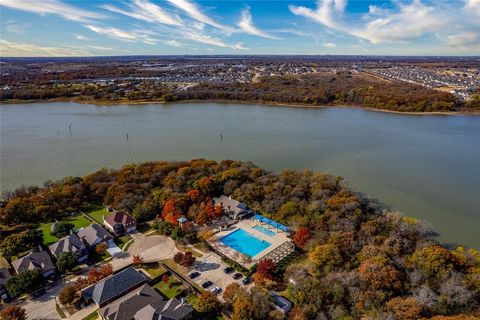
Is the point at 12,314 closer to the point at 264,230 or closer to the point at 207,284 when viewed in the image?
the point at 207,284

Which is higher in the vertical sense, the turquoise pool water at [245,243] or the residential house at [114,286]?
the residential house at [114,286]

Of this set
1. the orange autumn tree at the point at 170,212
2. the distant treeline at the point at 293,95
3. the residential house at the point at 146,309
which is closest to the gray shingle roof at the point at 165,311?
the residential house at the point at 146,309

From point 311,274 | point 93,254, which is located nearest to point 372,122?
point 311,274

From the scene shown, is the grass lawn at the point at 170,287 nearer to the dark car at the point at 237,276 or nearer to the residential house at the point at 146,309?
the residential house at the point at 146,309

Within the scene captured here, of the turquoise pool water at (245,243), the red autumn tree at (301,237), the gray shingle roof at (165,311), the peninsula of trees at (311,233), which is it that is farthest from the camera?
the turquoise pool water at (245,243)

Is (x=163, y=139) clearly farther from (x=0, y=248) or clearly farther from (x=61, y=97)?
(x=61, y=97)

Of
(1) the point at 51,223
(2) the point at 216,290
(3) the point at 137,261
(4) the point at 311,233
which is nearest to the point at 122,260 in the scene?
(3) the point at 137,261
